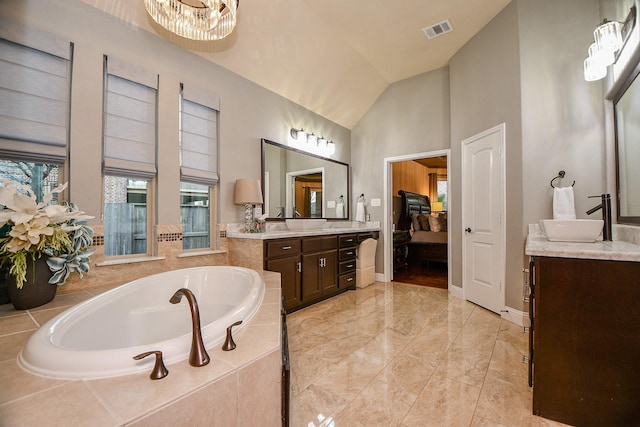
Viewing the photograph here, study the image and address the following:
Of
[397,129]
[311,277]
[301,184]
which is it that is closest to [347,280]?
[311,277]

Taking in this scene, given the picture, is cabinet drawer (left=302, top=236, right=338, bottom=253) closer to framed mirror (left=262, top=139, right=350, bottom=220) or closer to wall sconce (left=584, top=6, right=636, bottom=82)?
framed mirror (left=262, top=139, right=350, bottom=220)

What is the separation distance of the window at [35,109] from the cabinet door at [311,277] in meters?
2.28

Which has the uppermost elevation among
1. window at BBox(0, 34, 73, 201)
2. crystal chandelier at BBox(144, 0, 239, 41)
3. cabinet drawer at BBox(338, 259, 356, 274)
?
crystal chandelier at BBox(144, 0, 239, 41)

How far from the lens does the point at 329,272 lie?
353cm

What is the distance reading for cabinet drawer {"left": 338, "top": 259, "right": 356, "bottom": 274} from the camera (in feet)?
12.2

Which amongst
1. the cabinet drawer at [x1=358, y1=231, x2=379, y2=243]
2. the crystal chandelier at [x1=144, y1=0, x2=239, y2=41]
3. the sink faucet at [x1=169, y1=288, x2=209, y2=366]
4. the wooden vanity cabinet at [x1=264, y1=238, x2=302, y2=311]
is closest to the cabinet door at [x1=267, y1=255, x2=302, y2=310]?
the wooden vanity cabinet at [x1=264, y1=238, x2=302, y2=311]

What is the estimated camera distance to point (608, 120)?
2.49 m

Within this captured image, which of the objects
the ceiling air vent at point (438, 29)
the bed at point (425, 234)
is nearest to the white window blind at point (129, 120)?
the ceiling air vent at point (438, 29)

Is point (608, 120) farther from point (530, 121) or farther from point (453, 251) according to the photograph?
point (453, 251)

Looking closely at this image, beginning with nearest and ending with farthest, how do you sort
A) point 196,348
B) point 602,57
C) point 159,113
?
point 196,348, point 602,57, point 159,113

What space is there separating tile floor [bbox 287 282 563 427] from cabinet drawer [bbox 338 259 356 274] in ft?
2.08

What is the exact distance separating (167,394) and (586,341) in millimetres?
1842

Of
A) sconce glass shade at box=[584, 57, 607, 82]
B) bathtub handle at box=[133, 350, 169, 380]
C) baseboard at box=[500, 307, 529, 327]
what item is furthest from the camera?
baseboard at box=[500, 307, 529, 327]

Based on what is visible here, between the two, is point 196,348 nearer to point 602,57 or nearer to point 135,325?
point 135,325
